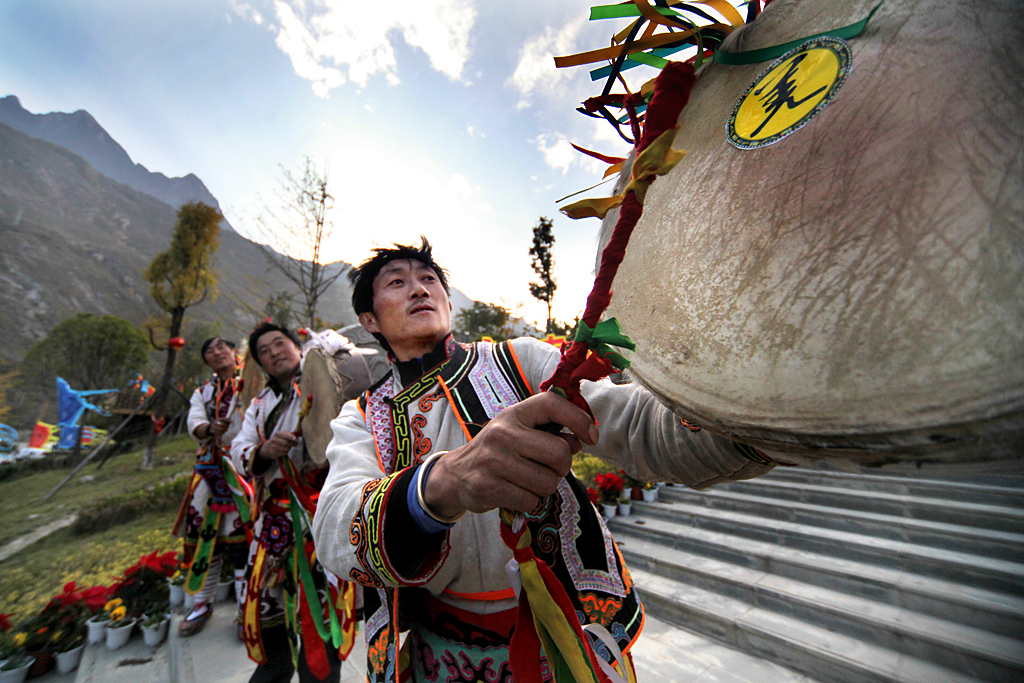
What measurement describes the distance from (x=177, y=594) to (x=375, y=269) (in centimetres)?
526

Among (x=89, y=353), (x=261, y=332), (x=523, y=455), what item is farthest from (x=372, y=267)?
(x=89, y=353)

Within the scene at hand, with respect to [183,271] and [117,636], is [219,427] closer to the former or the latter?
[117,636]

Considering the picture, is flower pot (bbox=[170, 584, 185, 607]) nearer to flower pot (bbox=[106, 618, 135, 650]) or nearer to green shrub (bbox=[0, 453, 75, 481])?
flower pot (bbox=[106, 618, 135, 650])

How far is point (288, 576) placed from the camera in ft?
8.80

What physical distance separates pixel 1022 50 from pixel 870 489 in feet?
19.7

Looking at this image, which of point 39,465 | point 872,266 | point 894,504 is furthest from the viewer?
point 39,465

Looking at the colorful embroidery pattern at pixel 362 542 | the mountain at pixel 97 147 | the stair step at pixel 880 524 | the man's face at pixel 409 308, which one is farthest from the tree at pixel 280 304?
the mountain at pixel 97 147

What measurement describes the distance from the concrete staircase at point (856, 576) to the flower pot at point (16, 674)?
559cm

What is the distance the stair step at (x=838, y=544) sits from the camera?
3.21 meters

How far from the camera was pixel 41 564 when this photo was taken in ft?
21.5

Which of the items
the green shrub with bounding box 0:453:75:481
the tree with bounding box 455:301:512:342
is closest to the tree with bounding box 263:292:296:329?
the tree with bounding box 455:301:512:342

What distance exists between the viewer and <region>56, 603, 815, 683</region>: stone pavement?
3.25 m

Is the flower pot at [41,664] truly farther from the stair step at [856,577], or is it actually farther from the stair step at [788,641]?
the stair step at [856,577]

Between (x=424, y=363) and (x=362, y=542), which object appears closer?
(x=362, y=542)
